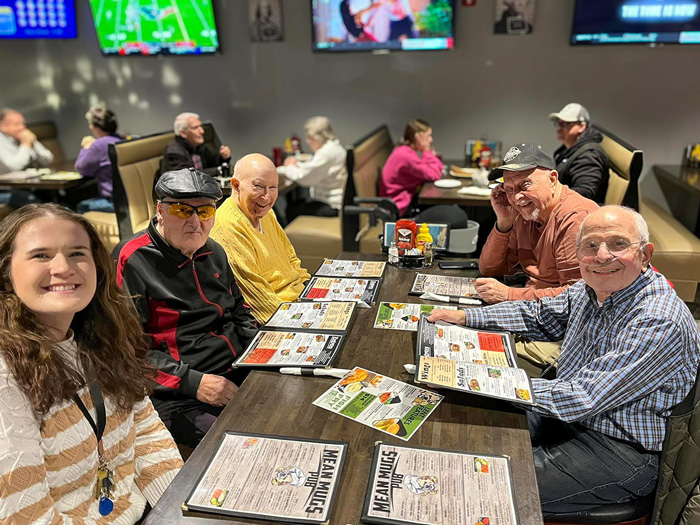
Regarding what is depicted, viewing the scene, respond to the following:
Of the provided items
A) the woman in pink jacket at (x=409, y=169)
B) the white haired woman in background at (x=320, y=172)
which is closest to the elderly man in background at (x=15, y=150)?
the white haired woman in background at (x=320, y=172)

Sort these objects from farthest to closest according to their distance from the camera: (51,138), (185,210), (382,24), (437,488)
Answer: (51,138), (382,24), (185,210), (437,488)

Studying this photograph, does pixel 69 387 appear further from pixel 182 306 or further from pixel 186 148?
pixel 186 148

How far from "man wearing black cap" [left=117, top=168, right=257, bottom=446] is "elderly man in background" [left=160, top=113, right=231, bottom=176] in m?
2.56

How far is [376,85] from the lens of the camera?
5988 millimetres

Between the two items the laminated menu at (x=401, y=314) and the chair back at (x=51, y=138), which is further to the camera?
the chair back at (x=51, y=138)

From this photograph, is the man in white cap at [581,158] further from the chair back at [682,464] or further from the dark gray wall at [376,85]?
the chair back at [682,464]

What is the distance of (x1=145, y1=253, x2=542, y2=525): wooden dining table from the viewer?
1.26 m

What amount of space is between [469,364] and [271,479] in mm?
735

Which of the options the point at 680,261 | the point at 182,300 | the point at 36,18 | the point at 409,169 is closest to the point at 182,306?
the point at 182,300

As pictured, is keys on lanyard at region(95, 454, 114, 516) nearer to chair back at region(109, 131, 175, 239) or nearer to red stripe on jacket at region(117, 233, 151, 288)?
red stripe on jacket at region(117, 233, 151, 288)

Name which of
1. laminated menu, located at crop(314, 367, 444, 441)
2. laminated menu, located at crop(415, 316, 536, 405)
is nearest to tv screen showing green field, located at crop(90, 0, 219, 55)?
laminated menu, located at crop(415, 316, 536, 405)

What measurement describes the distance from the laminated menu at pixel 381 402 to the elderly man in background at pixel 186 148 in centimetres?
326

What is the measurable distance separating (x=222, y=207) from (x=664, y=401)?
1859 millimetres

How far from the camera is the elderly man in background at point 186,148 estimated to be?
4.59 meters
